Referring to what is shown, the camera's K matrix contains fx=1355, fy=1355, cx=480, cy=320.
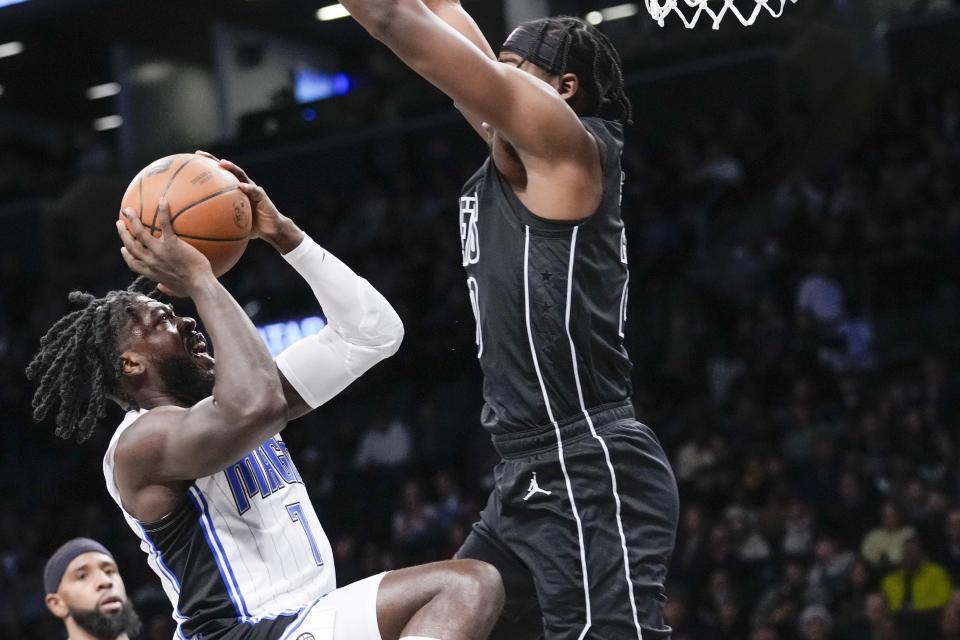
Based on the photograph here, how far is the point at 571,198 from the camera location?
3.54 meters

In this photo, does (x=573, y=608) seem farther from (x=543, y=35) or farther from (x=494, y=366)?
(x=543, y=35)

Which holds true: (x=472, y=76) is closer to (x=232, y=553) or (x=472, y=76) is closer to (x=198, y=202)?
(x=198, y=202)

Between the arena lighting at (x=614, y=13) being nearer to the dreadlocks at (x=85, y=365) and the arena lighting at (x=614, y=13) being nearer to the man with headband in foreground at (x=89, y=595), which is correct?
the man with headband in foreground at (x=89, y=595)

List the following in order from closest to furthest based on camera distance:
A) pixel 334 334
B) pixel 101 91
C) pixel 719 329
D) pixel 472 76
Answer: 1. pixel 472 76
2. pixel 334 334
3. pixel 719 329
4. pixel 101 91

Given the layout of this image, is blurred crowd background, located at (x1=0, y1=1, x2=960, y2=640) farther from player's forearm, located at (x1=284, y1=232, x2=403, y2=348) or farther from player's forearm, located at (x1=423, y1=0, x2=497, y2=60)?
player's forearm, located at (x1=423, y1=0, x2=497, y2=60)

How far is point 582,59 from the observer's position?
3.73m

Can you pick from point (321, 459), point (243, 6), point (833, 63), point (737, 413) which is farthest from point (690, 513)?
point (243, 6)

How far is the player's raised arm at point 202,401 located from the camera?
3.59 metres

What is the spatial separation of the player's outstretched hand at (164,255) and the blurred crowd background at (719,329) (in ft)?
20.3

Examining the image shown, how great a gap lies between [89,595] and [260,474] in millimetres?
2509

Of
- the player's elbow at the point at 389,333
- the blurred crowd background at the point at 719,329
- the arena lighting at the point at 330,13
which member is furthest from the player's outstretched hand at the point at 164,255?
the arena lighting at the point at 330,13

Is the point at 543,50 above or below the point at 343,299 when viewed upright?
above

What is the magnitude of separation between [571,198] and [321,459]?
10.5 meters

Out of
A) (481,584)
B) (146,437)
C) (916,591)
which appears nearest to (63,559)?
(146,437)
